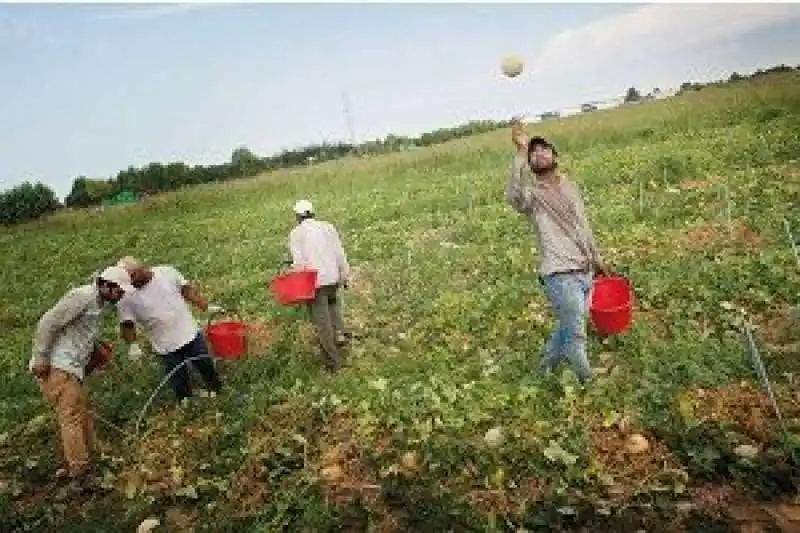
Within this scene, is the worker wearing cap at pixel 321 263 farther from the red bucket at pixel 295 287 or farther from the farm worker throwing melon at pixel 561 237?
the farm worker throwing melon at pixel 561 237

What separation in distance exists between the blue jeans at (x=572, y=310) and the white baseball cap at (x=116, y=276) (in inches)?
134

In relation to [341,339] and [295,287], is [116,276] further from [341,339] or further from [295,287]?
[341,339]

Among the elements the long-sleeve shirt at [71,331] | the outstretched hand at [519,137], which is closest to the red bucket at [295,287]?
the long-sleeve shirt at [71,331]

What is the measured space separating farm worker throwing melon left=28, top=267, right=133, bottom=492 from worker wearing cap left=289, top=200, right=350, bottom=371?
69.9 inches

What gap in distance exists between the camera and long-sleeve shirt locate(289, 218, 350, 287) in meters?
8.20

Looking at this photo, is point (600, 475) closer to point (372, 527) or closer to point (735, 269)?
point (372, 527)

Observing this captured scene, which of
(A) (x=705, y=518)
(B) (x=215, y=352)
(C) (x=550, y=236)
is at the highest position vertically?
(C) (x=550, y=236)

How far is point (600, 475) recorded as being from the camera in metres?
5.18

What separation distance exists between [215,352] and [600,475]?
4400 mm

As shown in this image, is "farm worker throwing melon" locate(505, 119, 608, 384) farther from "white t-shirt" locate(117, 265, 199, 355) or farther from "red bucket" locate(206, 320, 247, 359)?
"white t-shirt" locate(117, 265, 199, 355)

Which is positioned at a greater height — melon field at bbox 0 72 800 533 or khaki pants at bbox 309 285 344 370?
khaki pants at bbox 309 285 344 370

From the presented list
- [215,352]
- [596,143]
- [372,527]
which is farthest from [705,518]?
[596,143]

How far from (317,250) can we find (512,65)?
2.65 metres

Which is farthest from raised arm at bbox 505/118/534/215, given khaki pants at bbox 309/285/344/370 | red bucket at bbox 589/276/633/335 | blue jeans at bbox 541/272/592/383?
khaki pants at bbox 309/285/344/370
